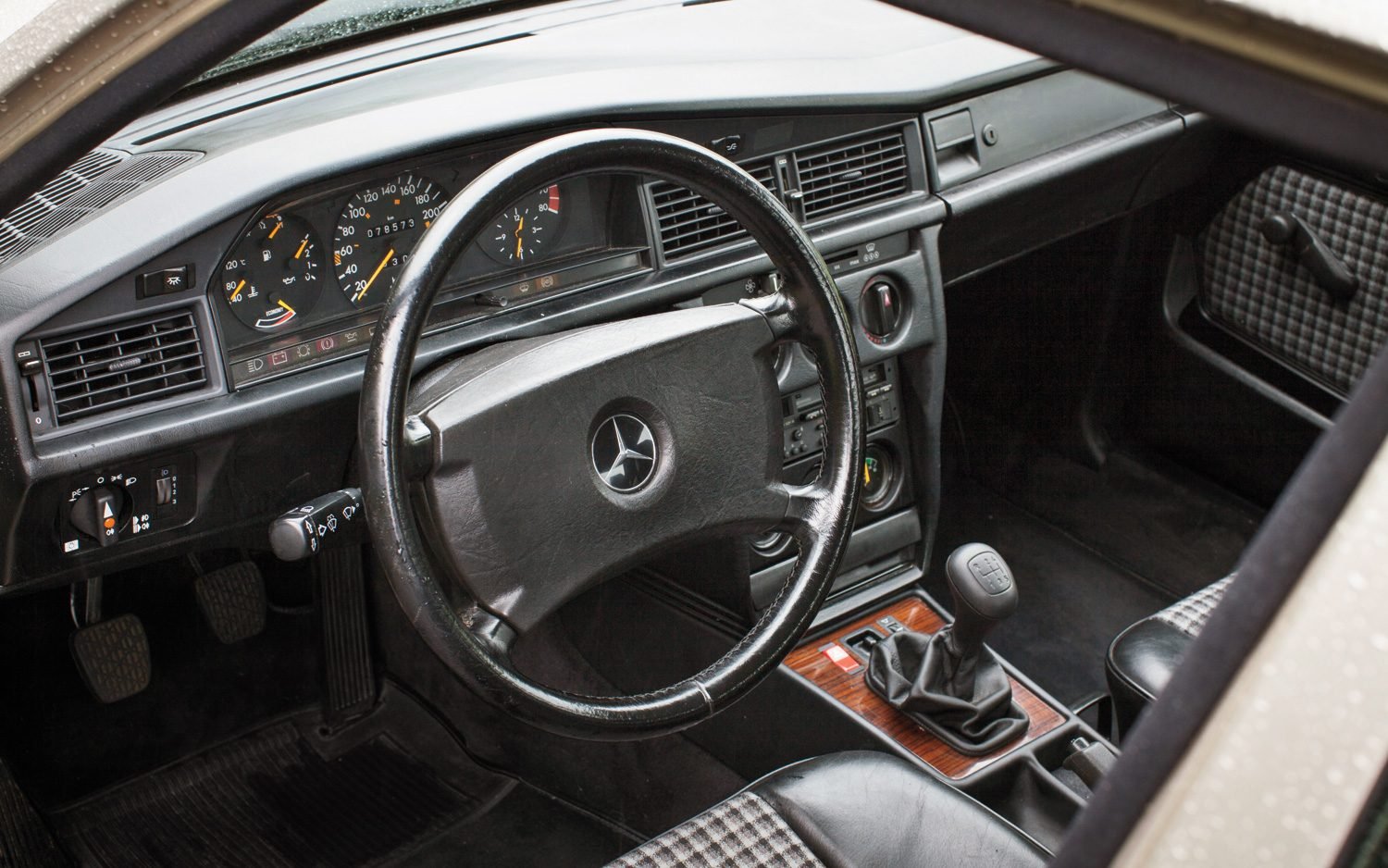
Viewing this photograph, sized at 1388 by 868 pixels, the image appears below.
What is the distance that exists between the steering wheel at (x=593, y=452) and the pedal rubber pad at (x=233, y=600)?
901 millimetres

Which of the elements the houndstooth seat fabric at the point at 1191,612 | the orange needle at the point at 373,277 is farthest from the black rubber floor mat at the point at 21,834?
the houndstooth seat fabric at the point at 1191,612

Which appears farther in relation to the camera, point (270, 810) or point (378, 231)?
point (270, 810)

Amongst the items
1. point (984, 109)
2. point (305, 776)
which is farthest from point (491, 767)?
point (984, 109)

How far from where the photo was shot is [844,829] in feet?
4.60

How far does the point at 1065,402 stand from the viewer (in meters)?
3.00

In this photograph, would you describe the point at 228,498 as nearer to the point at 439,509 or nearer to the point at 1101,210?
the point at 439,509

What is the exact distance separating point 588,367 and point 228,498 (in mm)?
559

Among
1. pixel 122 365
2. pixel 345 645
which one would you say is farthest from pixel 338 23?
pixel 345 645

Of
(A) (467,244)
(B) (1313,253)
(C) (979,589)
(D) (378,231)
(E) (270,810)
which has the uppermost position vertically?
(A) (467,244)

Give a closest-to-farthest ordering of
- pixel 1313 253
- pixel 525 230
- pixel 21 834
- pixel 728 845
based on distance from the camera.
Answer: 1. pixel 728 845
2. pixel 525 230
3. pixel 21 834
4. pixel 1313 253

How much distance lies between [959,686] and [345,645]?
108cm

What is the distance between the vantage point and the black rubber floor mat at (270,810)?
7.08 ft

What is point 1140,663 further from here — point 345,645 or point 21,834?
point 21,834

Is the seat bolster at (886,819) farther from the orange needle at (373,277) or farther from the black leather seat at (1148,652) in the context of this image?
the orange needle at (373,277)
